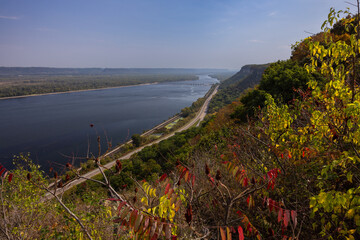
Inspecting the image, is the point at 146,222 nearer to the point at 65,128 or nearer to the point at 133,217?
the point at 133,217

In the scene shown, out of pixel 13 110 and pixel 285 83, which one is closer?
pixel 285 83

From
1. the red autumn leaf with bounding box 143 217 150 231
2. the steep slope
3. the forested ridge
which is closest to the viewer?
the red autumn leaf with bounding box 143 217 150 231

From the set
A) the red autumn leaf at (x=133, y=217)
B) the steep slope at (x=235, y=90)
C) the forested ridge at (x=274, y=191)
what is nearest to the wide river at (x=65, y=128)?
the steep slope at (x=235, y=90)

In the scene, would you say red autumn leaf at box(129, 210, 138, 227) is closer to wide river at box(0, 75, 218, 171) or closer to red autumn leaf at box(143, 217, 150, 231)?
red autumn leaf at box(143, 217, 150, 231)

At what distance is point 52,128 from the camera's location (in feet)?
147

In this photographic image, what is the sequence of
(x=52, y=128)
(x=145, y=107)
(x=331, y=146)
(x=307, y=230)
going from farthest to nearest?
(x=145, y=107), (x=52, y=128), (x=331, y=146), (x=307, y=230)

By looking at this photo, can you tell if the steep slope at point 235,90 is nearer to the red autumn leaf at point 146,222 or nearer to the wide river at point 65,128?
the wide river at point 65,128

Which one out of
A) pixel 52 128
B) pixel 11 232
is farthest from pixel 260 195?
pixel 52 128

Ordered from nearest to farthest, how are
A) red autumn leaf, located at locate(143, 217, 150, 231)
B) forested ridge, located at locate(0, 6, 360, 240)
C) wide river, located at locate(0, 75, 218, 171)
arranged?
1. red autumn leaf, located at locate(143, 217, 150, 231)
2. forested ridge, located at locate(0, 6, 360, 240)
3. wide river, located at locate(0, 75, 218, 171)

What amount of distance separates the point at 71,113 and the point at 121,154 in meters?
37.2

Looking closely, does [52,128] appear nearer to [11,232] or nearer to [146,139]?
[146,139]

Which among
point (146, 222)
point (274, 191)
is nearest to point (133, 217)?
point (146, 222)

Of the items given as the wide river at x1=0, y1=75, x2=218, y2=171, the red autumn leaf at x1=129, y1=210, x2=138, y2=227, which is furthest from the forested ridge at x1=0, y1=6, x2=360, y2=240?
the wide river at x1=0, y1=75, x2=218, y2=171

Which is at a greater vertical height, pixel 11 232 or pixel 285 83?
pixel 285 83
